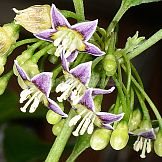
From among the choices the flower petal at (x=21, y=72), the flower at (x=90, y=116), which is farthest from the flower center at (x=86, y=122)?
the flower petal at (x=21, y=72)

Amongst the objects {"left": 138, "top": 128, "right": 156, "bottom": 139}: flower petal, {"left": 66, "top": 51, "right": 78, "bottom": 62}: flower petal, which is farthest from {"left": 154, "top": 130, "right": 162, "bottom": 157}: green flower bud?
{"left": 66, "top": 51, "right": 78, "bottom": 62}: flower petal

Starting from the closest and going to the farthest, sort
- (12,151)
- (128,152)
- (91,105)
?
(91,105) → (12,151) → (128,152)

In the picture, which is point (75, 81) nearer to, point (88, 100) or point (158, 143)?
point (88, 100)

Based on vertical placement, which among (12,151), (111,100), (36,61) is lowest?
(111,100)

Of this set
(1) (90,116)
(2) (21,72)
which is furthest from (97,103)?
(2) (21,72)

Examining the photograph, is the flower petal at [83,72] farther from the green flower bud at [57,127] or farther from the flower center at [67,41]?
the green flower bud at [57,127]

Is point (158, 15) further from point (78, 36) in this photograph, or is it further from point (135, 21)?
point (78, 36)

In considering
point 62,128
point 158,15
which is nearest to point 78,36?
point 62,128
